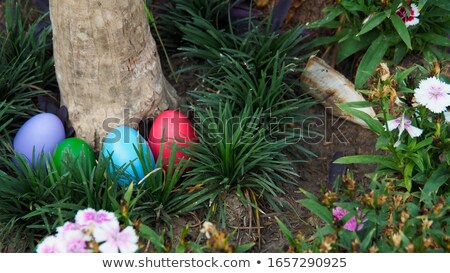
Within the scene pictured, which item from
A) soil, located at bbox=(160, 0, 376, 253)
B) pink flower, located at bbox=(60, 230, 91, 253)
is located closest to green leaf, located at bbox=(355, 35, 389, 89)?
soil, located at bbox=(160, 0, 376, 253)

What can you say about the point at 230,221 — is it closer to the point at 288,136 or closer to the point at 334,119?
the point at 288,136

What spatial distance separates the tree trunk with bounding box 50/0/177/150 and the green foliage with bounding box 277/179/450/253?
1.09m

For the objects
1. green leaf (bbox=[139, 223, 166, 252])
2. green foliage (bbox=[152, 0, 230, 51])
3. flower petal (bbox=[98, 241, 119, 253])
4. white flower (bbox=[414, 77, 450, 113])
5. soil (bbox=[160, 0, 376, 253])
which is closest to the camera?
flower petal (bbox=[98, 241, 119, 253])

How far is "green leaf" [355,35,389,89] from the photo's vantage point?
337cm

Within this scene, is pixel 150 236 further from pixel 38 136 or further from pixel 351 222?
pixel 38 136

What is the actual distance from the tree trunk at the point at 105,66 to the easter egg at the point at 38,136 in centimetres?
17

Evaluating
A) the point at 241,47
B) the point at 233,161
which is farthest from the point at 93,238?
the point at 241,47

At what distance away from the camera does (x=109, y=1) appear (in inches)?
114

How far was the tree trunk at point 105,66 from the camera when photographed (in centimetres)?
295

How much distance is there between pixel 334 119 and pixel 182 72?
2.64 feet

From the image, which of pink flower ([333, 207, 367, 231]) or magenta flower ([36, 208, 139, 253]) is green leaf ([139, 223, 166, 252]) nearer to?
magenta flower ([36, 208, 139, 253])

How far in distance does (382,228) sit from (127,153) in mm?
1112

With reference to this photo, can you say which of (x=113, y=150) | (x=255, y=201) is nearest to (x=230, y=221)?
(x=255, y=201)

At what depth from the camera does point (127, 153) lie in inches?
119
